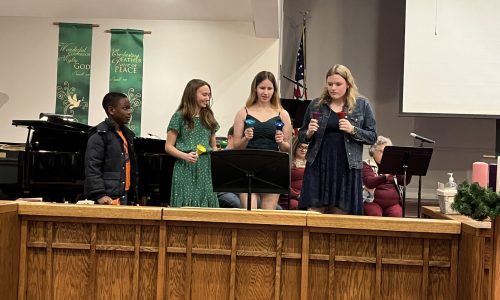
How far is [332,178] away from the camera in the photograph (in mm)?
3633

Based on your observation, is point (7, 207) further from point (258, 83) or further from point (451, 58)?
point (451, 58)

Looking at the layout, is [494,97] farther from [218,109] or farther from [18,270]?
[18,270]

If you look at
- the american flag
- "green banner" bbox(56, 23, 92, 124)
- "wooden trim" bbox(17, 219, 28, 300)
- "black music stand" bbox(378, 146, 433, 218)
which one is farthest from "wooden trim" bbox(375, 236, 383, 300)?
"green banner" bbox(56, 23, 92, 124)

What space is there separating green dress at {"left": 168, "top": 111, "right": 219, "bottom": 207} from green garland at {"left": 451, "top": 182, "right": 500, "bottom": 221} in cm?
229

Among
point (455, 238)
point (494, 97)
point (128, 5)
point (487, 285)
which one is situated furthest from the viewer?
point (128, 5)

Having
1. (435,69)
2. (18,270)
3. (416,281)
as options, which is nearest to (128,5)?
(435,69)

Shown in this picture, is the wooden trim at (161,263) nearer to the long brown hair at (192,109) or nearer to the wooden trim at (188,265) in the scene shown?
the wooden trim at (188,265)

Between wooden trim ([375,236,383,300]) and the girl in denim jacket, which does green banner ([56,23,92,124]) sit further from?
wooden trim ([375,236,383,300])

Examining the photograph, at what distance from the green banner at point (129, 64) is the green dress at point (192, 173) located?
3759 mm

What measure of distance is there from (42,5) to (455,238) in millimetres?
6819

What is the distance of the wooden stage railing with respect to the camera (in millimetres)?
2363

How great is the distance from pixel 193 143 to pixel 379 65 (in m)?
4.35

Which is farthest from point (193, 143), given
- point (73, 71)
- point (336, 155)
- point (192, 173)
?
point (73, 71)

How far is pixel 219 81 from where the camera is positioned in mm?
7656
